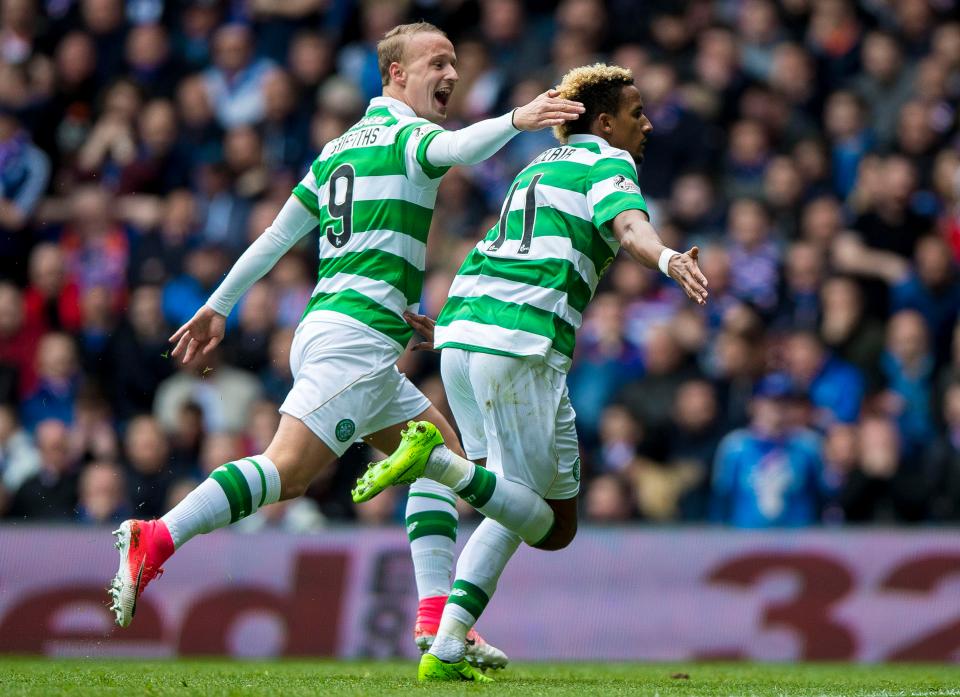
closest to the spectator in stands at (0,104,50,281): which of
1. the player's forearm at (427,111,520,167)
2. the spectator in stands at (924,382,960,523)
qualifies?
the spectator in stands at (924,382,960,523)

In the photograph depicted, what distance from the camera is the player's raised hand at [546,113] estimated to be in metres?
5.75

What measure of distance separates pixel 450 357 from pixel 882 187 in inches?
233

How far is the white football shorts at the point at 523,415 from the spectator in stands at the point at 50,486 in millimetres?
4731

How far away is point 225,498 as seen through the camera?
19.4 ft

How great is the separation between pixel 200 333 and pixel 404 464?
1.48 m

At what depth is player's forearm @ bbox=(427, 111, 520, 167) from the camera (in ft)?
19.1

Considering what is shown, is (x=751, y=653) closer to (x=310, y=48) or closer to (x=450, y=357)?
(x=450, y=357)

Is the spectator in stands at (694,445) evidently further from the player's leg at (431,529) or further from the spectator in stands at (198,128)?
the spectator in stands at (198,128)

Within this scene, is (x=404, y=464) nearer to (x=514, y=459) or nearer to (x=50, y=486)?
(x=514, y=459)

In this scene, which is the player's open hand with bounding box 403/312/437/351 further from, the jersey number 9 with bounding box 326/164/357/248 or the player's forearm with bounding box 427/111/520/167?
the player's forearm with bounding box 427/111/520/167

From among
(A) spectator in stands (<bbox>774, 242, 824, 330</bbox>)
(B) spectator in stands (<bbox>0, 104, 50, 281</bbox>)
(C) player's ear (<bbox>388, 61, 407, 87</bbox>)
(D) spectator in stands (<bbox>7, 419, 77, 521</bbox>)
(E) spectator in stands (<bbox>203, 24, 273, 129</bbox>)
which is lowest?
(D) spectator in stands (<bbox>7, 419, 77, 521</bbox>)

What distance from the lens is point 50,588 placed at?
958 centimetres

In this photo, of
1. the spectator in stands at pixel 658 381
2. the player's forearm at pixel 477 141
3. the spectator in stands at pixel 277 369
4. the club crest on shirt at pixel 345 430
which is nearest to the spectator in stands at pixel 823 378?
the spectator in stands at pixel 658 381

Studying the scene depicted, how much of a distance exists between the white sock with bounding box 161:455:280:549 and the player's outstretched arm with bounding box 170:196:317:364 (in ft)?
3.26
